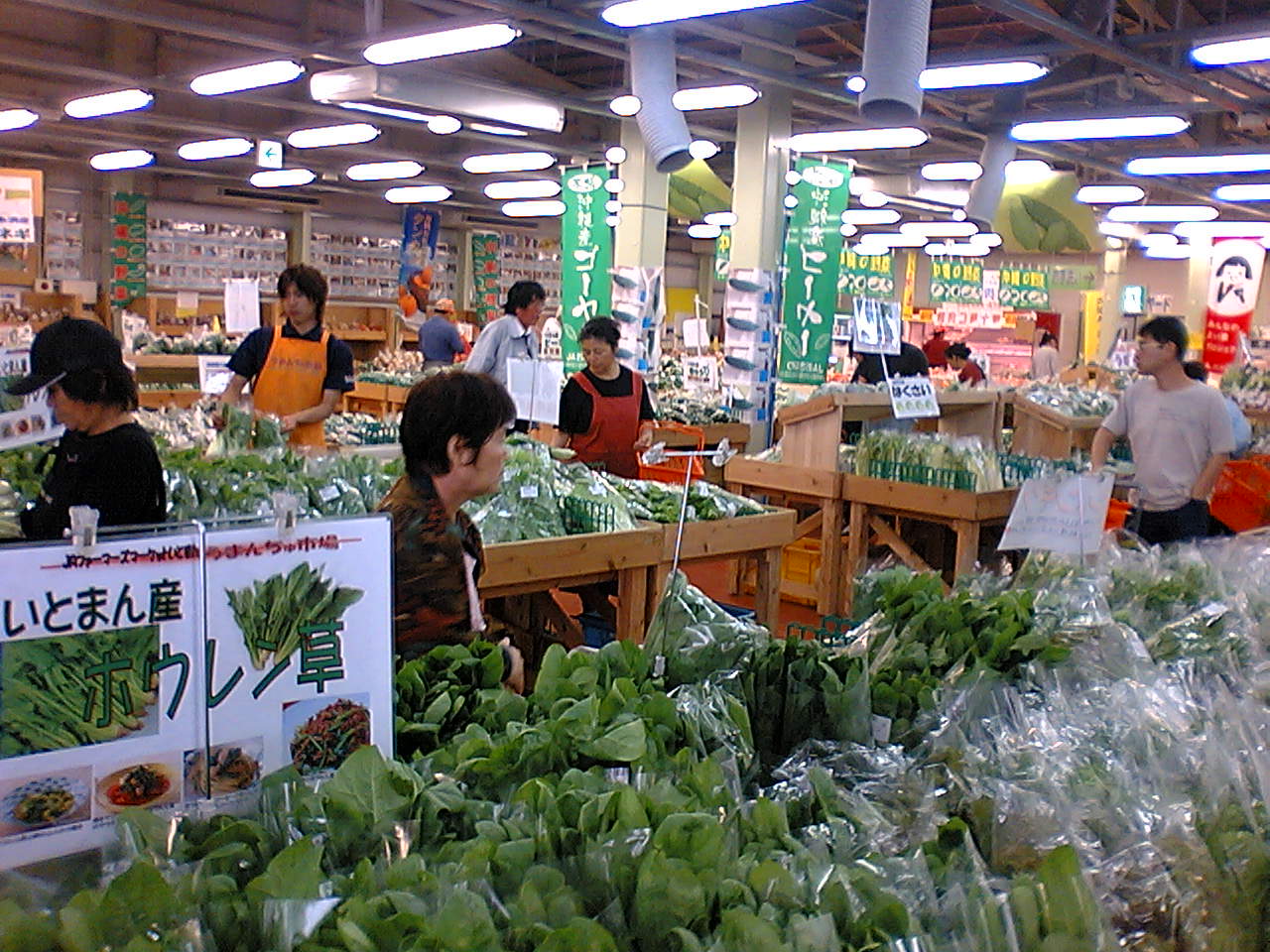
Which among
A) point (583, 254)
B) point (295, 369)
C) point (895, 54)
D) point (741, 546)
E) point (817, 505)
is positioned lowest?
point (817, 505)

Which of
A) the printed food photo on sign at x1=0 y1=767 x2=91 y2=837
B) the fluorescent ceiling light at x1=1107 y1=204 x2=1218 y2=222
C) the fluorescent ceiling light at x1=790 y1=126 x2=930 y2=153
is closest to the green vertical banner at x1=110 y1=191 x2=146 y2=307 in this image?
the fluorescent ceiling light at x1=790 y1=126 x2=930 y2=153

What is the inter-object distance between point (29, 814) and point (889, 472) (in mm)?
5733

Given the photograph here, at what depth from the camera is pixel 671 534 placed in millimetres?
4793

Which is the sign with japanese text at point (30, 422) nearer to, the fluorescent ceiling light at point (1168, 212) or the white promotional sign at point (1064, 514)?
the white promotional sign at point (1064, 514)

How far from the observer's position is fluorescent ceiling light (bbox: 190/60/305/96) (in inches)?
282

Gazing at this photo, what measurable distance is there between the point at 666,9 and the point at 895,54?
40.6 inches

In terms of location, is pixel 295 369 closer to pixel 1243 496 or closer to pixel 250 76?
pixel 250 76

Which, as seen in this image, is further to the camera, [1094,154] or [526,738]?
[1094,154]

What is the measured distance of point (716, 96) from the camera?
7.34m

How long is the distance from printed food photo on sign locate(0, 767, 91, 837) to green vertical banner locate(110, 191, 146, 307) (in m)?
16.2

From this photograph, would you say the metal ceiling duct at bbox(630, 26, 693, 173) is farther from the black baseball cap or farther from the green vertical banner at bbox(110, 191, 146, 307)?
the green vertical banner at bbox(110, 191, 146, 307)

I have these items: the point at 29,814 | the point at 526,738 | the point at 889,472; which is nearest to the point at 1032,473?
the point at 889,472

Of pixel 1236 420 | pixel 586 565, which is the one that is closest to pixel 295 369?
pixel 586 565

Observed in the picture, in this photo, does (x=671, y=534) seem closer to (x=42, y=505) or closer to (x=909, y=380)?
(x=42, y=505)
